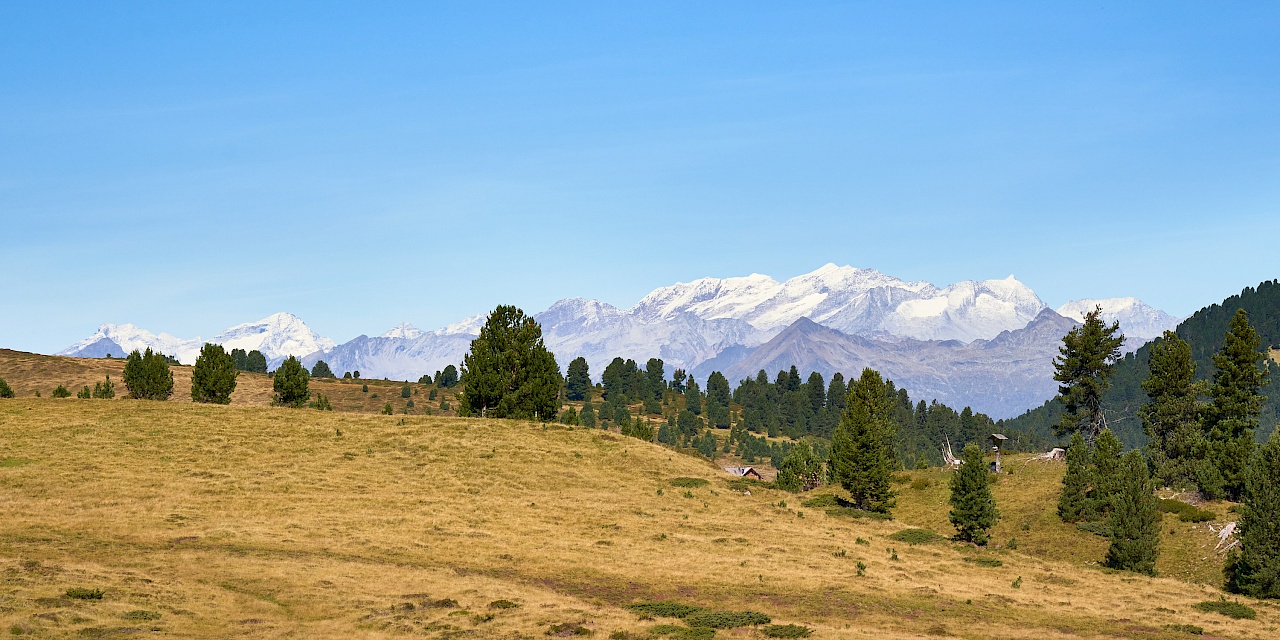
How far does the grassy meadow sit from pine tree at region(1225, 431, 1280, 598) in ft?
8.05

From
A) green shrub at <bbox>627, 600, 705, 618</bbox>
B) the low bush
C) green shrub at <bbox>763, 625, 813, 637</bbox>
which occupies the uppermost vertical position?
the low bush

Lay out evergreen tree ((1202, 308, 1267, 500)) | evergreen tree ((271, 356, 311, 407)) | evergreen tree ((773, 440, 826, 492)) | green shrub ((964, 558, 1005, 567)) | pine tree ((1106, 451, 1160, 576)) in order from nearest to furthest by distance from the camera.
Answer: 1. green shrub ((964, 558, 1005, 567))
2. pine tree ((1106, 451, 1160, 576))
3. evergreen tree ((1202, 308, 1267, 500))
4. evergreen tree ((773, 440, 826, 492))
5. evergreen tree ((271, 356, 311, 407))

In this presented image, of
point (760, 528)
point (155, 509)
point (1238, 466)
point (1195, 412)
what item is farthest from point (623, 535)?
point (1195, 412)

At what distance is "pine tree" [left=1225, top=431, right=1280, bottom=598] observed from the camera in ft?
190

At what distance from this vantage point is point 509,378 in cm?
10225

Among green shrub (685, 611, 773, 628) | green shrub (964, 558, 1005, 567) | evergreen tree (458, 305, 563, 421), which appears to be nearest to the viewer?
green shrub (685, 611, 773, 628)

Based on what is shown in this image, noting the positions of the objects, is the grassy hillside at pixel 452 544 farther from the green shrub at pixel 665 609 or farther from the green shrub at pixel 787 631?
the green shrub at pixel 665 609

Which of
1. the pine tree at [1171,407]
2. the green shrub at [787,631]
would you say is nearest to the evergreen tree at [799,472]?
the pine tree at [1171,407]

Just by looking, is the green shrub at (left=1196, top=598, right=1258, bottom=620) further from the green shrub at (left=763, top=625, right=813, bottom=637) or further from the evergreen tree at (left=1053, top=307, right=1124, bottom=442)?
the evergreen tree at (left=1053, top=307, right=1124, bottom=442)

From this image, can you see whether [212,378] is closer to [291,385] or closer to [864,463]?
[291,385]

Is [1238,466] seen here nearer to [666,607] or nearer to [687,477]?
[687,477]

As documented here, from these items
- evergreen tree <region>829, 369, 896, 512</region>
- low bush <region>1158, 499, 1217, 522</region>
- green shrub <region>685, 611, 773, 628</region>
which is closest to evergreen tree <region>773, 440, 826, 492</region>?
evergreen tree <region>829, 369, 896, 512</region>

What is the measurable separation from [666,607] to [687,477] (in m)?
37.4

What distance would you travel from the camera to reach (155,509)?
60.0 m
